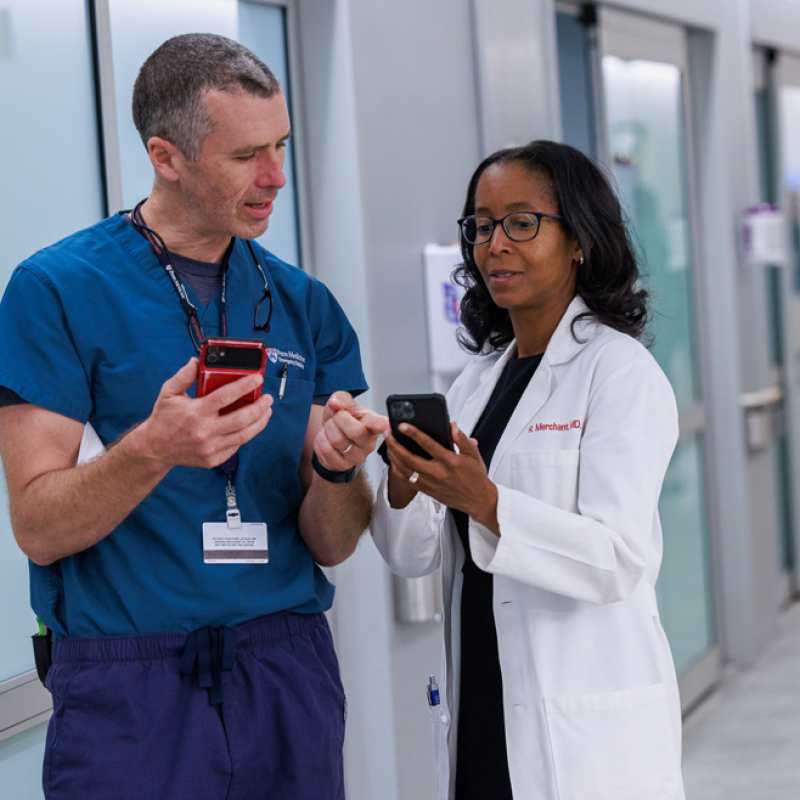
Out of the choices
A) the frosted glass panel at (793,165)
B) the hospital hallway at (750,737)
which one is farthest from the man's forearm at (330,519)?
the frosted glass panel at (793,165)

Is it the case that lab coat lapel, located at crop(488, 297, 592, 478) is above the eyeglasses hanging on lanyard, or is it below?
below

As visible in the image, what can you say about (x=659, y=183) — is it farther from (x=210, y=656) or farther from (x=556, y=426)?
(x=210, y=656)

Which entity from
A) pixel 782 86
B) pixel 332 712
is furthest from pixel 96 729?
pixel 782 86

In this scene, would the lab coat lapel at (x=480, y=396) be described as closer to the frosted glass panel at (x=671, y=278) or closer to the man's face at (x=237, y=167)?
the man's face at (x=237, y=167)

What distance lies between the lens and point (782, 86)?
5539mm

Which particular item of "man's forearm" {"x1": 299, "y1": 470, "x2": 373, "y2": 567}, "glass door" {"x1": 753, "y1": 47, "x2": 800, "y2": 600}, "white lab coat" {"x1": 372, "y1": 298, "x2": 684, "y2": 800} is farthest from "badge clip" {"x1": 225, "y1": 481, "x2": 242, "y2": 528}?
"glass door" {"x1": 753, "y1": 47, "x2": 800, "y2": 600}

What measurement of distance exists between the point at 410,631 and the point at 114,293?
5.09 ft

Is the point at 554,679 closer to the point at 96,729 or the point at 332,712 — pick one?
the point at 332,712

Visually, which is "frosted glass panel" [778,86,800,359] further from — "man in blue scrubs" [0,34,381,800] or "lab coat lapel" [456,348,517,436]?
"man in blue scrubs" [0,34,381,800]

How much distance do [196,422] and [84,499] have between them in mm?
218

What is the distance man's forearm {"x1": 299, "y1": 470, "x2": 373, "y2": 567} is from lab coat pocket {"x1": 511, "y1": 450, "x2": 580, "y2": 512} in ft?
0.94

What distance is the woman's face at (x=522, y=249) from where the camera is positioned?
174cm

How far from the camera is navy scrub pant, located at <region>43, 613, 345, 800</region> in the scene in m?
1.38

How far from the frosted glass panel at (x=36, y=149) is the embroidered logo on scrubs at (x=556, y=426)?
3.55 ft
